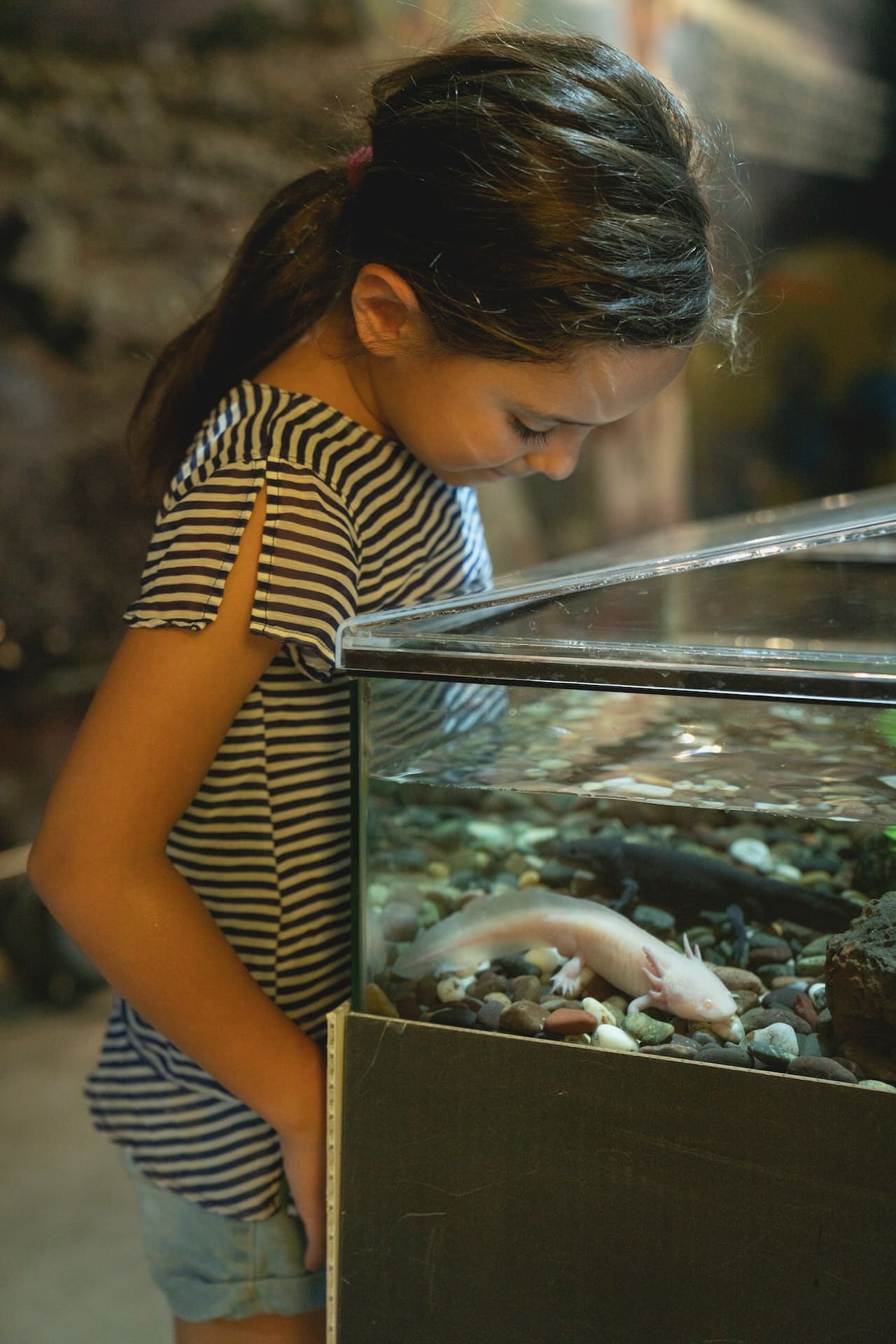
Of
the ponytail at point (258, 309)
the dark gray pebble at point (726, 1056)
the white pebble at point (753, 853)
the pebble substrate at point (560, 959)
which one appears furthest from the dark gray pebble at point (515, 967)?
the ponytail at point (258, 309)

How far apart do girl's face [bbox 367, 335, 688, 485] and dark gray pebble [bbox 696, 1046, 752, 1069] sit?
36 cm

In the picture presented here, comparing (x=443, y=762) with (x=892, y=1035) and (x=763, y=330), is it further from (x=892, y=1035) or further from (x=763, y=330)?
(x=763, y=330)

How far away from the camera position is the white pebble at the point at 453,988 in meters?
0.64

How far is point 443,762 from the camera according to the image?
70 centimetres

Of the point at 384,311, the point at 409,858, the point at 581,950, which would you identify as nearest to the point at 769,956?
the point at 581,950

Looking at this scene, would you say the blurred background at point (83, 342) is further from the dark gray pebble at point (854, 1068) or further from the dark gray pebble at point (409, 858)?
the dark gray pebble at point (854, 1068)

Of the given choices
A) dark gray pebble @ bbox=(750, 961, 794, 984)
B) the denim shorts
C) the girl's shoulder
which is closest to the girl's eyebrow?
the girl's shoulder

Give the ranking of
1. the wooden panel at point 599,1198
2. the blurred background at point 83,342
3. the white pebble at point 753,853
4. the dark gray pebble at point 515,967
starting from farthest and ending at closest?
1. the blurred background at point 83,342
2. the white pebble at point 753,853
3. the dark gray pebble at point 515,967
4. the wooden panel at point 599,1198

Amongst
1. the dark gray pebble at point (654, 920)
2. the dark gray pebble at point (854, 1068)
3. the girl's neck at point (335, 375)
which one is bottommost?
the dark gray pebble at point (854, 1068)

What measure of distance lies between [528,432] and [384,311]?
0.11 meters

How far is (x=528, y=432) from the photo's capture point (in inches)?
27.8

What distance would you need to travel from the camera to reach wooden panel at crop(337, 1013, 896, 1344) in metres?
0.54

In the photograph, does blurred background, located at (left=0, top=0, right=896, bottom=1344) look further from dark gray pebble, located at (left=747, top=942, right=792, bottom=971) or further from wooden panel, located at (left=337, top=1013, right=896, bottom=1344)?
dark gray pebble, located at (left=747, top=942, right=792, bottom=971)

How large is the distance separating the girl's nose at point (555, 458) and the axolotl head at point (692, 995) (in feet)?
1.01
